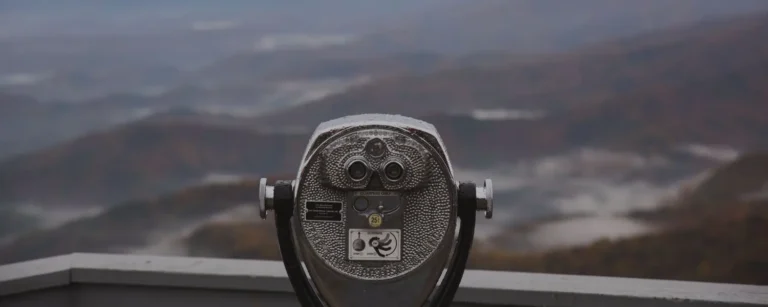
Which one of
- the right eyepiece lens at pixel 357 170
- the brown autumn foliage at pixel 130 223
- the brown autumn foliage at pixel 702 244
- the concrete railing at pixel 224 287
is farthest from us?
the brown autumn foliage at pixel 130 223

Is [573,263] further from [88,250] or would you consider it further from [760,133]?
[88,250]

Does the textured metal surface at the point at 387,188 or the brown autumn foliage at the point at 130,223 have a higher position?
the textured metal surface at the point at 387,188

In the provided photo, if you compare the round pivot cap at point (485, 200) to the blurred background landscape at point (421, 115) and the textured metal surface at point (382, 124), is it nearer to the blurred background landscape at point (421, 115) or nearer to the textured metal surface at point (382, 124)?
the textured metal surface at point (382, 124)

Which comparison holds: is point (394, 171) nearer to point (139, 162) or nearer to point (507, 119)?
point (507, 119)

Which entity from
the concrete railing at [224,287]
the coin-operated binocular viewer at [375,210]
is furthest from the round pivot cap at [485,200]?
the concrete railing at [224,287]

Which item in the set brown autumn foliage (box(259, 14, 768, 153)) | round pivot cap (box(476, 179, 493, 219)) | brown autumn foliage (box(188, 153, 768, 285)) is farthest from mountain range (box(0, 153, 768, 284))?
round pivot cap (box(476, 179, 493, 219))

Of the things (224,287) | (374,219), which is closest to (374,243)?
(374,219)

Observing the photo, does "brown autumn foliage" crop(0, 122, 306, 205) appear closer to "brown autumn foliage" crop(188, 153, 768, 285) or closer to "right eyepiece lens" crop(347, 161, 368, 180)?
"brown autumn foliage" crop(188, 153, 768, 285)

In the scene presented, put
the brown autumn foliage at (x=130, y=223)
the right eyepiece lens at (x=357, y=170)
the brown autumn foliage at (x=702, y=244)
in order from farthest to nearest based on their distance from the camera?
the brown autumn foliage at (x=130, y=223)
the brown autumn foliage at (x=702, y=244)
the right eyepiece lens at (x=357, y=170)
